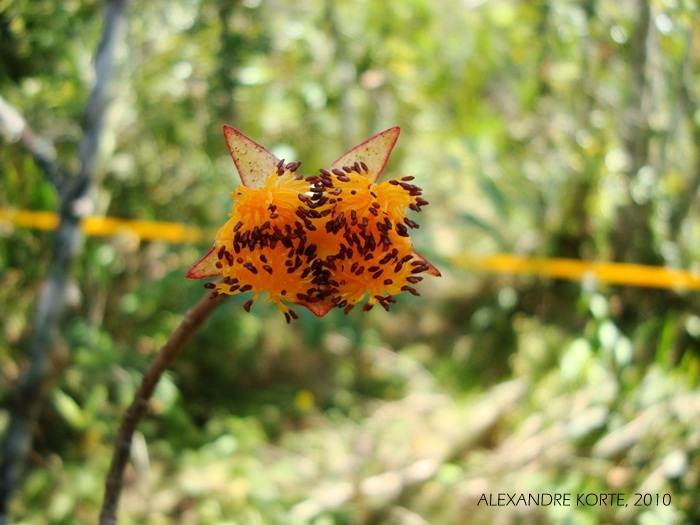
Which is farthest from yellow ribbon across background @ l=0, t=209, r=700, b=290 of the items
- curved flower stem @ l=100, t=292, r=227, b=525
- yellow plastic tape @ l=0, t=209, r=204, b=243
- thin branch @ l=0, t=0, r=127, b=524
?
curved flower stem @ l=100, t=292, r=227, b=525

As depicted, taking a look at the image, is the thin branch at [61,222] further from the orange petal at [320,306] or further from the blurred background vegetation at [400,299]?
the orange petal at [320,306]

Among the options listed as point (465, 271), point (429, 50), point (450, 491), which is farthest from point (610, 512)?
point (429, 50)

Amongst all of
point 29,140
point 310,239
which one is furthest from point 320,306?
point 29,140

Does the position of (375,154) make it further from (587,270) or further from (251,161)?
(587,270)

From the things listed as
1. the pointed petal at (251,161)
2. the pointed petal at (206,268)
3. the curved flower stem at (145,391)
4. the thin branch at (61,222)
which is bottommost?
the curved flower stem at (145,391)

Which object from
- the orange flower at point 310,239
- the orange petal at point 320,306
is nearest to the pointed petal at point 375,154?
the orange flower at point 310,239

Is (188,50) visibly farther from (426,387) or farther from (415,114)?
(426,387)
